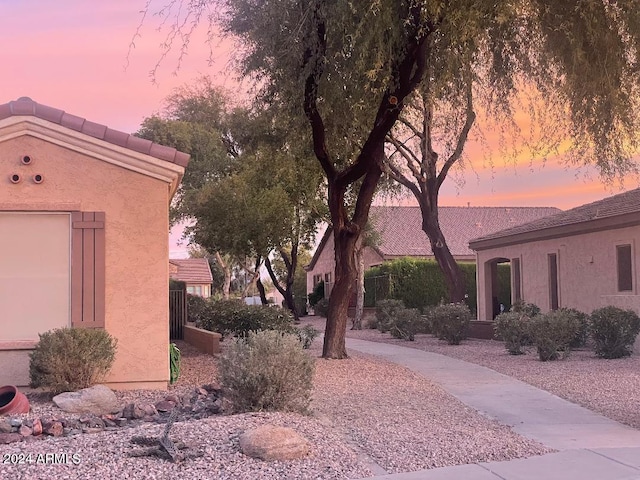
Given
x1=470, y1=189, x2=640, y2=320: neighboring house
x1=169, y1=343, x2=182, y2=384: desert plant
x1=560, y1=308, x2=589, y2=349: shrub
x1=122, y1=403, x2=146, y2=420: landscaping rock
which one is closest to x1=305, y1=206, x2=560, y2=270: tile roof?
x1=470, y1=189, x2=640, y2=320: neighboring house

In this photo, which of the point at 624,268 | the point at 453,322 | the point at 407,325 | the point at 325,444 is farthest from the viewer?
the point at 407,325

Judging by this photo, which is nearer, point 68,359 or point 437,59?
point 68,359

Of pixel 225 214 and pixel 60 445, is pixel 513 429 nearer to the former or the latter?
pixel 60 445

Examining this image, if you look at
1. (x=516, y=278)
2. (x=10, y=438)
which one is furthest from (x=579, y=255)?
(x=10, y=438)

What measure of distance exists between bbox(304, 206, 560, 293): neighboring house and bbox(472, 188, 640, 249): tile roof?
1547cm

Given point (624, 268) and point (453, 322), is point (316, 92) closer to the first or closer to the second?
point (453, 322)

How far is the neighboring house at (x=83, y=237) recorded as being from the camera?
11.4 m

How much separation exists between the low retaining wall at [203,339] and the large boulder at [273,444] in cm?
914

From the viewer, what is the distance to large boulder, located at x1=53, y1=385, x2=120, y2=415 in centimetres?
1005

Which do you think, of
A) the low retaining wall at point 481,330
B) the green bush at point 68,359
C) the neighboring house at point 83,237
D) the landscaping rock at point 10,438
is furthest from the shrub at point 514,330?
the landscaping rock at point 10,438

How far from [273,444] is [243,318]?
11.2 metres

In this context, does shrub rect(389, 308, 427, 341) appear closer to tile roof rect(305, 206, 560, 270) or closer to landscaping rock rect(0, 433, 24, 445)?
tile roof rect(305, 206, 560, 270)

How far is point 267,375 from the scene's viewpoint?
339 inches

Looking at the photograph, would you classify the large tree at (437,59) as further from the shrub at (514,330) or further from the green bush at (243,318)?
the shrub at (514,330)
